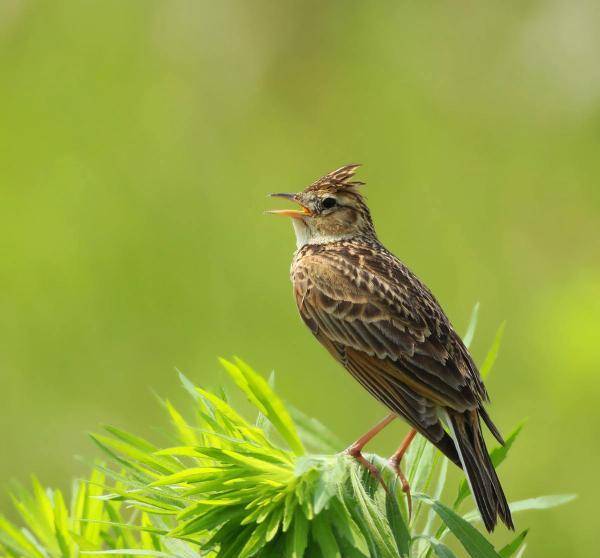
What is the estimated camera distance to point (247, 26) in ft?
20.4

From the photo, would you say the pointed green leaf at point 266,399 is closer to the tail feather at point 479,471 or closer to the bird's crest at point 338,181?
the tail feather at point 479,471

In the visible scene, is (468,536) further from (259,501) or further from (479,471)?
(479,471)

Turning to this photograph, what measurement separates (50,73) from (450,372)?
4.20 m

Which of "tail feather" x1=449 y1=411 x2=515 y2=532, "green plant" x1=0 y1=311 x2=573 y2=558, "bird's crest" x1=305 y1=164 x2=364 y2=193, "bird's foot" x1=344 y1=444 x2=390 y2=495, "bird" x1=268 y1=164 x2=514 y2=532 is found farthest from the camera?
"bird's crest" x1=305 y1=164 x2=364 y2=193

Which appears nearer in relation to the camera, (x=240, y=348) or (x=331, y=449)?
(x=331, y=449)

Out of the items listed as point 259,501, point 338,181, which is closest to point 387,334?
point 338,181

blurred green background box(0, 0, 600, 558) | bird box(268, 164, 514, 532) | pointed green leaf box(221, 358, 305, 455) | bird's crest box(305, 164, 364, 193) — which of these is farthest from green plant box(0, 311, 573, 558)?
blurred green background box(0, 0, 600, 558)

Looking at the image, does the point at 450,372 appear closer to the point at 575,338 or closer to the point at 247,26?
the point at 575,338

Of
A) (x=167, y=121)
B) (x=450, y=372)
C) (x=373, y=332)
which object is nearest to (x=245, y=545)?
(x=450, y=372)

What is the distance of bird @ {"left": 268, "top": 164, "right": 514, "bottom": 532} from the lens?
248cm

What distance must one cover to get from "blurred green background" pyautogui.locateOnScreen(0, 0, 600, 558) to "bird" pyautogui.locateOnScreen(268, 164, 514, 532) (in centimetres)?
115

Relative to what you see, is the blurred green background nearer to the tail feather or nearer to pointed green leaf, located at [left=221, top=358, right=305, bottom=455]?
the tail feather

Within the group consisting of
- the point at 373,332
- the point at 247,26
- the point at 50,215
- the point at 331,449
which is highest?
the point at 247,26

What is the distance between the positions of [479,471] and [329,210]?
6.45 feet
